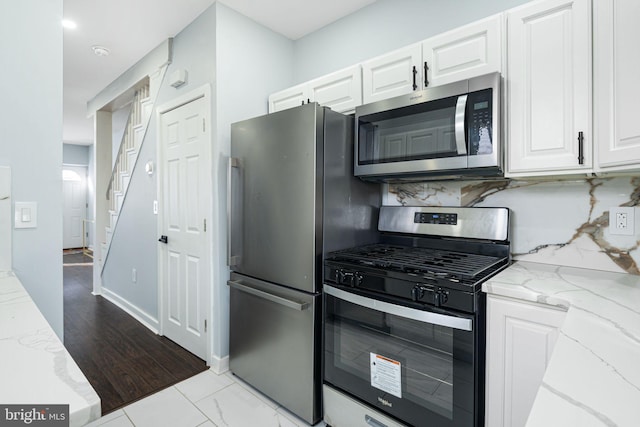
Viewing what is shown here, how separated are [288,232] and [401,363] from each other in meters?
0.89

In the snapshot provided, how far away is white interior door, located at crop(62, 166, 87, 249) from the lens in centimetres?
793

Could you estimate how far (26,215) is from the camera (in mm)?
1419

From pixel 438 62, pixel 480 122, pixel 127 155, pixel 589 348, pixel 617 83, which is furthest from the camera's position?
pixel 127 155

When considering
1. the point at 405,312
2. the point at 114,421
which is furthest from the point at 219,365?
the point at 405,312

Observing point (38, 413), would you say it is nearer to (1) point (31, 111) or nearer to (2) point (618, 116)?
(1) point (31, 111)

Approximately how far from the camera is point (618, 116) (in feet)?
4.05

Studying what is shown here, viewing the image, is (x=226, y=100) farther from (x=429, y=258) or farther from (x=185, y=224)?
(x=429, y=258)

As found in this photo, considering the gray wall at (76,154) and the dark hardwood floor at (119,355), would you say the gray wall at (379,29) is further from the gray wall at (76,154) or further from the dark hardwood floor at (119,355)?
the gray wall at (76,154)

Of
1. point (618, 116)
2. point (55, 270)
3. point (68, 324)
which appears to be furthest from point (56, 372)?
point (68, 324)

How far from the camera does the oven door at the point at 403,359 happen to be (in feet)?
4.25

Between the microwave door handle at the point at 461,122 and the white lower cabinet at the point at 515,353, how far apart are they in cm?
69

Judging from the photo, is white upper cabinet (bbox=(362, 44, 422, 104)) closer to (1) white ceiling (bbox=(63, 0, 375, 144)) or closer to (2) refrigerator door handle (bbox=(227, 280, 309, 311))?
(1) white ceiling (bbox=(63, 0, 375, 144))

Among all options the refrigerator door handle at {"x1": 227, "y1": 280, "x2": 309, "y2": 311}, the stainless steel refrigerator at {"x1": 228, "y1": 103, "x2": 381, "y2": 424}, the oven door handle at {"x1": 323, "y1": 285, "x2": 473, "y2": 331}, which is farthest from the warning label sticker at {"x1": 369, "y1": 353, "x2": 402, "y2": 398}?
the refrigerator door handle at {"x1": 227, "y1": 280, "x2": 309, "y2": 311}

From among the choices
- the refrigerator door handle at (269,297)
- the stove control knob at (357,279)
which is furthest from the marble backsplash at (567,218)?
the refrigerator door handle at (269,297)
